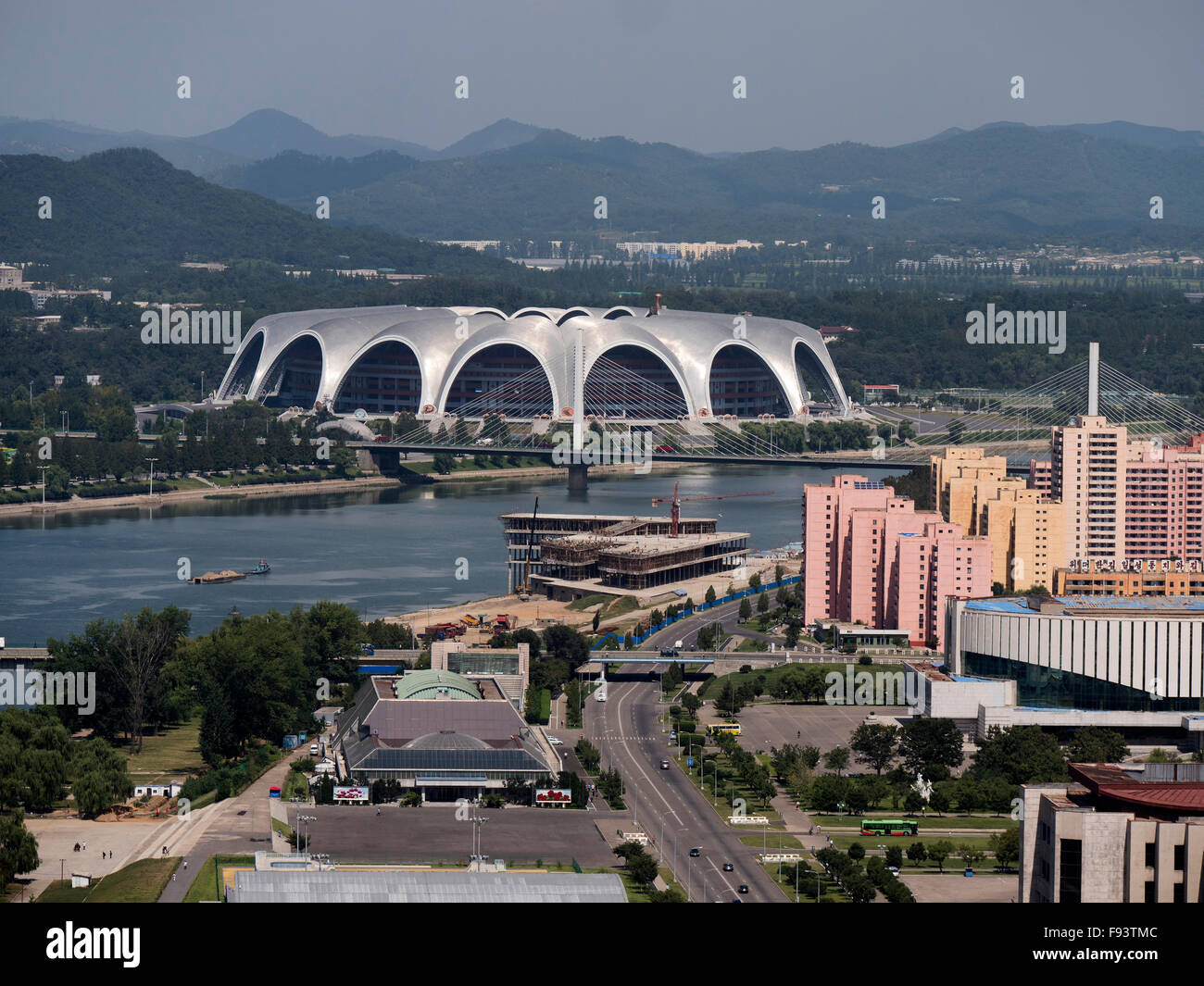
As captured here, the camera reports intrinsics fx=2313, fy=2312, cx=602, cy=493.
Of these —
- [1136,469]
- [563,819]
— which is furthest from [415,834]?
[1136,469]

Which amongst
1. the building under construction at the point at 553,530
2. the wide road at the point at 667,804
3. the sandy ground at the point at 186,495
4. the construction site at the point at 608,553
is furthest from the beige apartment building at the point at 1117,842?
the sandy ground at the point at 186,495

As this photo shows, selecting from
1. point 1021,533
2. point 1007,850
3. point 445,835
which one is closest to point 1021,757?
point 1007,850

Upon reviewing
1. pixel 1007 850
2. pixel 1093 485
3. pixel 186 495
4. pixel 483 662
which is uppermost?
pixel 1093 485

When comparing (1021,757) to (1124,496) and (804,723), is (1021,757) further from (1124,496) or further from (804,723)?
(1124,496)

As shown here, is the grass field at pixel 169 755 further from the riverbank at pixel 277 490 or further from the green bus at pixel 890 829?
the riverbank at pixel 277 490

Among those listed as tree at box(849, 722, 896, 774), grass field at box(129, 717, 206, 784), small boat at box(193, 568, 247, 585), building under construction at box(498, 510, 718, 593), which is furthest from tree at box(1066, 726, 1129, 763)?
small boat at box(193, 568, 247, 585)
